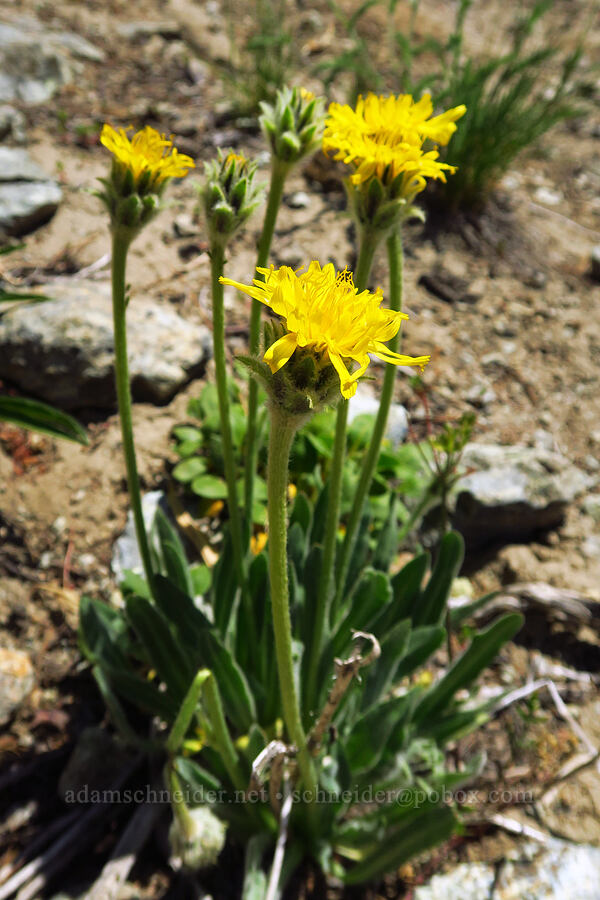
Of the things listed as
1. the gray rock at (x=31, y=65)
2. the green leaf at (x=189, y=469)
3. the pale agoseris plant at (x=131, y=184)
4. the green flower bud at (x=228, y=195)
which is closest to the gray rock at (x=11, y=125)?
the gray rock at (x=31, y=65)

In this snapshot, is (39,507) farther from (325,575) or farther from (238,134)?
(238,134)

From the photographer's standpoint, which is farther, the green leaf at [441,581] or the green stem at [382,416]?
the green leaf at [441,581]

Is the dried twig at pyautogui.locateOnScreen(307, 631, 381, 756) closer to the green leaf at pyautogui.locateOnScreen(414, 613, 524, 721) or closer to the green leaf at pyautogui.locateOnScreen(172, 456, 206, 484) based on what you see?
the green leaf at pyautogui.locateOnScreen(414, 613, 524, 721)

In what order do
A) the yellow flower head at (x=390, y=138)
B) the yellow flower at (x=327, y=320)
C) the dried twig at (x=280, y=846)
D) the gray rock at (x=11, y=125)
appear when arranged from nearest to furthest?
the yellow flower at (x=327, y=320) < the yellow flower head at (x=390, y=138) < the dried twig at (x=280, y=846) < the gray rock at (x=11, y=125)

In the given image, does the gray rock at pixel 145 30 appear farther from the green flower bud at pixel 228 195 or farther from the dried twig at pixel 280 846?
the dried twig at pixel 280 846

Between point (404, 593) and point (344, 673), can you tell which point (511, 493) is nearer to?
point (404, 593)

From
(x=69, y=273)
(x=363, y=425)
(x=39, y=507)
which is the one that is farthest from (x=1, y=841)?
(x=69, y=273)
